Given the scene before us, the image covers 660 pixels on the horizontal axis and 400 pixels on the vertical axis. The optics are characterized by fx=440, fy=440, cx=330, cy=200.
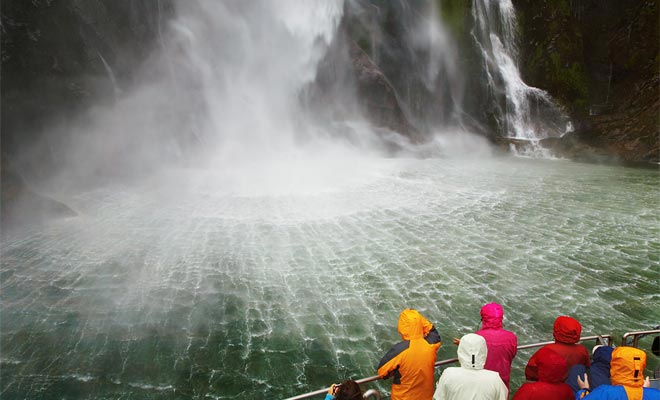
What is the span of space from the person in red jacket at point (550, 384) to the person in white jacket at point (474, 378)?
0.80ft

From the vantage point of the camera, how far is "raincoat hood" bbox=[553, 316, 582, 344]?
4.12m

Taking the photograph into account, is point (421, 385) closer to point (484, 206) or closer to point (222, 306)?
point (222, 306)

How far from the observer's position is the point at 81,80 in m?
18.2

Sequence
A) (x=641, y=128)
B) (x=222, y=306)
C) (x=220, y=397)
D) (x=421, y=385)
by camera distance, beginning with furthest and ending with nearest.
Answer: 1. (x=641, y=128)
2. (x=222, y=306)
3. (x=220, y=397)
4. (x=421, y=385)

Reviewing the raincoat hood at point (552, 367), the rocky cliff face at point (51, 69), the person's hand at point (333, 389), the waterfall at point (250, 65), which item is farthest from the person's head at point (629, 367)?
the waterfall at point (250, 65)

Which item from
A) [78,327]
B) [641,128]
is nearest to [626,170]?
[641,128]

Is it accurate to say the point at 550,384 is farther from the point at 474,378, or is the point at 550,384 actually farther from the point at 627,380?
the point at 474,378

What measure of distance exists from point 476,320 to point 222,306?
4726mm

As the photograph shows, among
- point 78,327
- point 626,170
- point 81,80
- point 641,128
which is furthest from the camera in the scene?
point 641,128

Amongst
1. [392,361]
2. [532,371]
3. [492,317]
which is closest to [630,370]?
[532,371]

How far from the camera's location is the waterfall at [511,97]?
30.4 metres

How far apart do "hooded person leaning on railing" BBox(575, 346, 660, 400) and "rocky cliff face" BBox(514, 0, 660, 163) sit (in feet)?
85.1

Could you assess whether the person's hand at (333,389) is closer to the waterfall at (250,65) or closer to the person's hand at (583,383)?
the person's hand at (583,383)

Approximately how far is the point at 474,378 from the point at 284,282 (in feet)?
21.1
